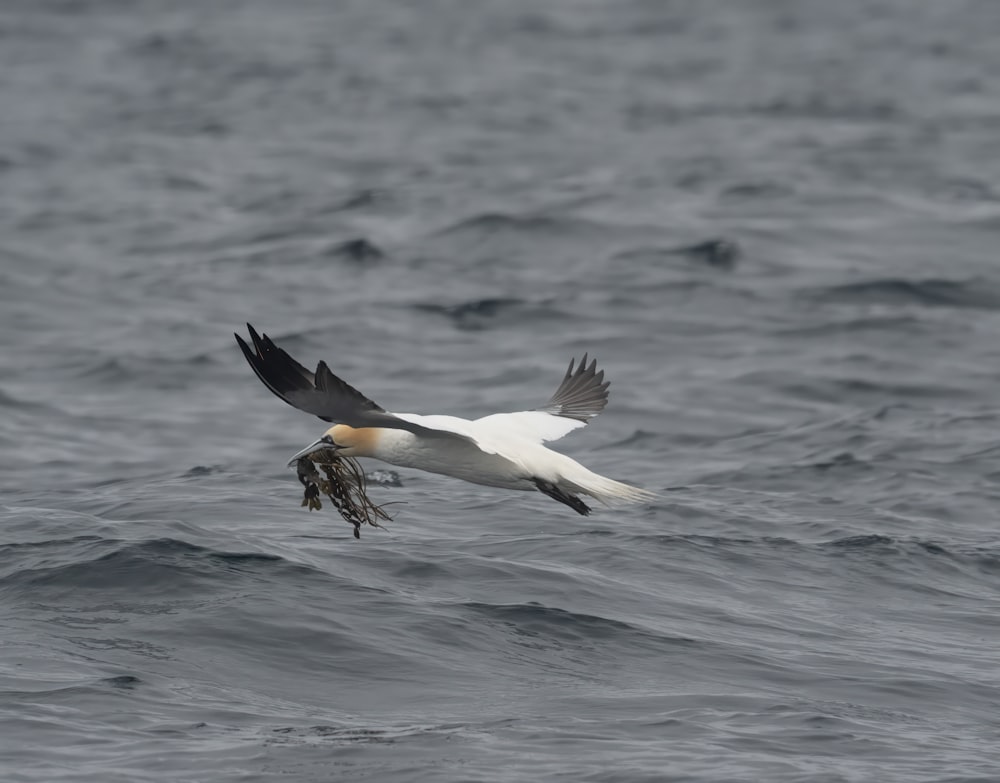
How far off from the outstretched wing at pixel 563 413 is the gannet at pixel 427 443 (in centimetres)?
34

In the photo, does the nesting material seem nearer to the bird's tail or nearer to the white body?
the white body

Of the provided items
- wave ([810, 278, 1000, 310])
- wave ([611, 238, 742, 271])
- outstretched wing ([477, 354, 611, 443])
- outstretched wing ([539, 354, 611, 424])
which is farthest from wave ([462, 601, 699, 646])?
wave ([611, 238, 742, 271])

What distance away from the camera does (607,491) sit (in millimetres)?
9180

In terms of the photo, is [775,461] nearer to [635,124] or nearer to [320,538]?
[320,538]

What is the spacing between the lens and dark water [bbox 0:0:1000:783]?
8.72 metres

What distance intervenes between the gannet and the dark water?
1.09 meters

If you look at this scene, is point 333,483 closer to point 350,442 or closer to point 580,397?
point 350,442

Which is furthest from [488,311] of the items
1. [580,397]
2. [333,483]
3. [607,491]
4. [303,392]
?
[303,392]

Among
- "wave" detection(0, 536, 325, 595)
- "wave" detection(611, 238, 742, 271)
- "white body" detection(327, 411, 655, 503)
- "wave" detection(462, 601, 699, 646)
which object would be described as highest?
"wave" detection(611, 238, 742, 271)

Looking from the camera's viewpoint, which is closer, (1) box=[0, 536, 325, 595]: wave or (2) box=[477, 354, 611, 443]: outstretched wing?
(2) box=[477, 354, 611, 443]: outstretched wing

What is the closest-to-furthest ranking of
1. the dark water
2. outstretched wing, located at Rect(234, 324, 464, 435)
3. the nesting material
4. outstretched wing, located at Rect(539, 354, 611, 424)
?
outstretched wing, located at Rect(234, 324, 464, 435)
the dark water
the nesting material
outstretched wing, located at Rect(539, 354, 611, 424)

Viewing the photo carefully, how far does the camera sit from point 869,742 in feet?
27.6

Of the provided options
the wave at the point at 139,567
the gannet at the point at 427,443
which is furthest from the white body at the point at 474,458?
the wave at the point at 139,567

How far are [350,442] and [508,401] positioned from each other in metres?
6.83
